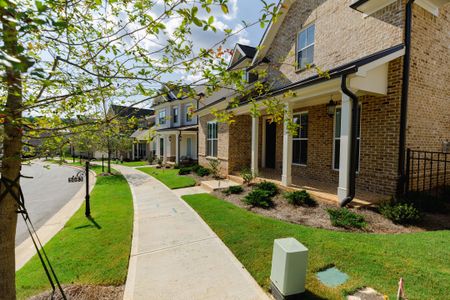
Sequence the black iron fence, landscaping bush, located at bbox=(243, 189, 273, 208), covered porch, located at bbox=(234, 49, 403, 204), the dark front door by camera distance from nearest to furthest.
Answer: covered porch, located at bbox=(234, 49, 403, 204)
the black iron fence
landscaping bush, located at bbox=(243, 189, 273, 208)
the dark front door

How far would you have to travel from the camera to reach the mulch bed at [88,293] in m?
3.16

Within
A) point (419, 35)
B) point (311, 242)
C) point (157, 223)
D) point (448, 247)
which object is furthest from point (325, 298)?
point (419, 35)

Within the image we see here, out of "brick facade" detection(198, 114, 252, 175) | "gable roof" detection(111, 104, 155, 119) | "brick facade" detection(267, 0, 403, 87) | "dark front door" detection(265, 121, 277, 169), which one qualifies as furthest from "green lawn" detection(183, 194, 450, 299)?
"dark front door" detection(265, 121, 277, 169)

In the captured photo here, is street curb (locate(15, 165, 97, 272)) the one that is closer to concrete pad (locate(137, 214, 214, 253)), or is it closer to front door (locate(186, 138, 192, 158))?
concrete pad (locate(137, 214, 214, 253))

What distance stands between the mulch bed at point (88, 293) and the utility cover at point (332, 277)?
2913 millimetres

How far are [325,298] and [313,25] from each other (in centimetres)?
998

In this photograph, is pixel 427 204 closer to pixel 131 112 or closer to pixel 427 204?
pixel 427 204

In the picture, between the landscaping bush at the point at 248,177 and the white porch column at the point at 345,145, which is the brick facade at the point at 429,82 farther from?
the landscaping bush at the point at 248,177

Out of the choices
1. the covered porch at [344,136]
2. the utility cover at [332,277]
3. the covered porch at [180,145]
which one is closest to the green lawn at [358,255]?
the utility cover at [332,277]

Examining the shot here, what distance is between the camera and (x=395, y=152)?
21.4ft

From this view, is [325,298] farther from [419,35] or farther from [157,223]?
[419,35]

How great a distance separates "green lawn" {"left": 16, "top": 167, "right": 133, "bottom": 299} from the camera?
367 cm

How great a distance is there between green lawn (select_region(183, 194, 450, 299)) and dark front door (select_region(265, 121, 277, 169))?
7625 millimetres

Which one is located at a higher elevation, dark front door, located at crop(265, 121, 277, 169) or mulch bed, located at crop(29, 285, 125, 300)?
dark front door, located at crop(265, 121, 277, 169)
